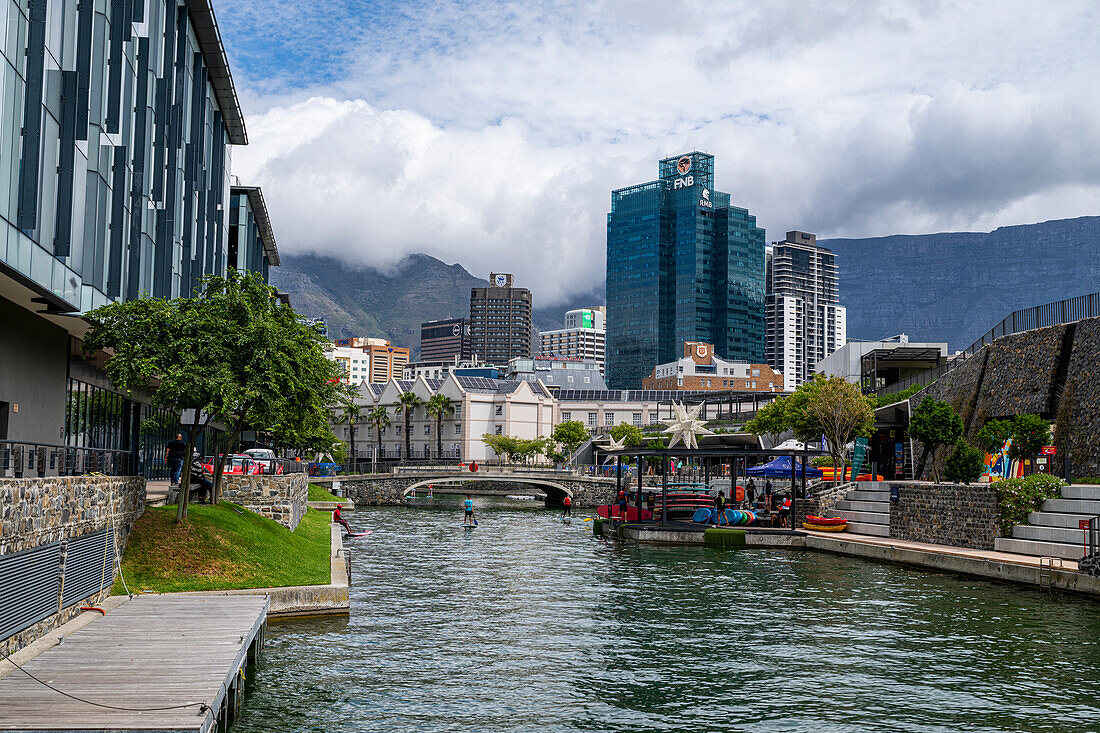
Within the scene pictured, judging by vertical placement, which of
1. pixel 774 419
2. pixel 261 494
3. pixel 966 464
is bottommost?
pixel 261 494

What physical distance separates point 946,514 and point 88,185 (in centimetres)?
3566

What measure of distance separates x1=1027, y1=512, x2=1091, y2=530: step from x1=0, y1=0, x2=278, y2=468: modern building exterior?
31534 millimetres

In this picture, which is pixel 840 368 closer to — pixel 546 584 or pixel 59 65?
pixel 546 584

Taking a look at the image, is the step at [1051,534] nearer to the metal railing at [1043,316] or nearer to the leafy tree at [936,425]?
the metal railing at [1043,316]

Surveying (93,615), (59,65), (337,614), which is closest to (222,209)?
(59,65)

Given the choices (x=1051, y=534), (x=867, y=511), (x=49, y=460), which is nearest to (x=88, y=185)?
(x=49, y=460)

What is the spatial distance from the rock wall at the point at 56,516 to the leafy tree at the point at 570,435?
118 meters

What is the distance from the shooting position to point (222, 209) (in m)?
58.7

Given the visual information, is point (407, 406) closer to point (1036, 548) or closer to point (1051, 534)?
point (1036, 548)

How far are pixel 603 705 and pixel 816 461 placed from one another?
6235 cm

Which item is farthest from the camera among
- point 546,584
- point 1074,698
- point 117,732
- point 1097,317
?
point 1097,317

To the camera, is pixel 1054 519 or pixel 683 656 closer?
pixel 683 656

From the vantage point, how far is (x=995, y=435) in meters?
42.9

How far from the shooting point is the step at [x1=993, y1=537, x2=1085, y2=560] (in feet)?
109
